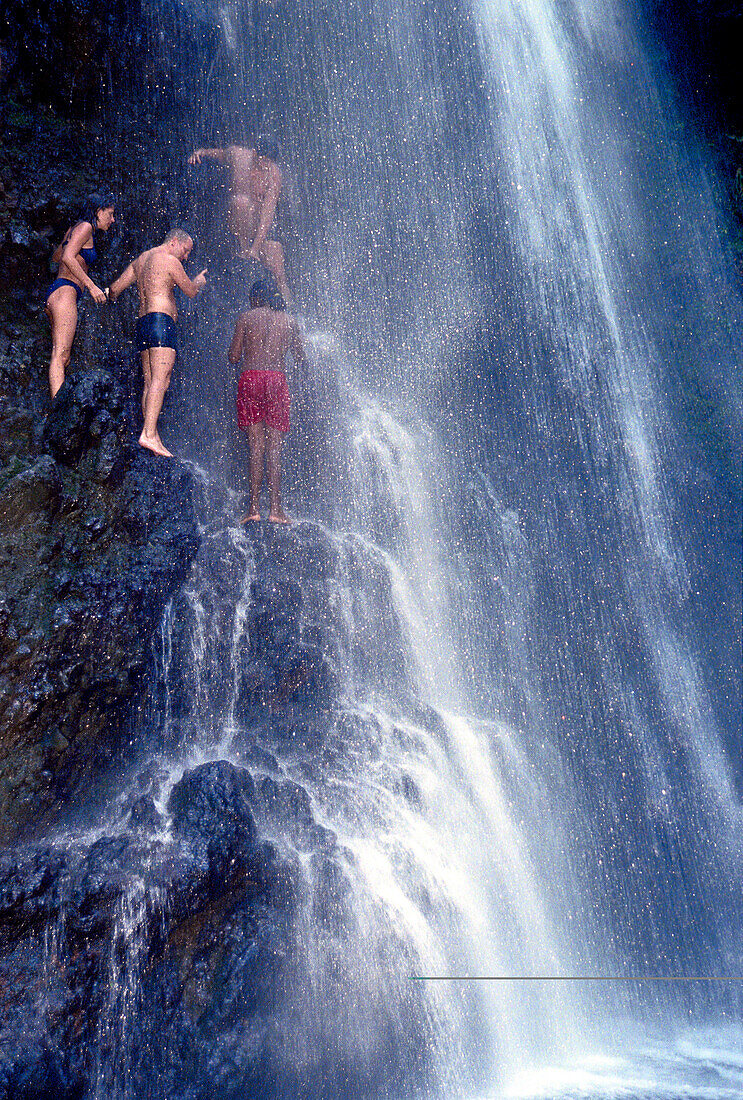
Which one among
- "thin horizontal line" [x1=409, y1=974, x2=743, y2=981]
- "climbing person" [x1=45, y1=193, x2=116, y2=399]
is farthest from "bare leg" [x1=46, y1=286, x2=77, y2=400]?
"thin horizontal line" [x1=409, y1=974, x2=743, y2=981]

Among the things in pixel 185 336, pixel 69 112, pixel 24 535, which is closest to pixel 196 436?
pixel 185 336

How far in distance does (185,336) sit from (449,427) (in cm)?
369

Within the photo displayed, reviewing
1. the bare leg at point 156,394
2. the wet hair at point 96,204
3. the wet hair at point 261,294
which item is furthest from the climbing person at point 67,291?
the wet hair at point 261,294

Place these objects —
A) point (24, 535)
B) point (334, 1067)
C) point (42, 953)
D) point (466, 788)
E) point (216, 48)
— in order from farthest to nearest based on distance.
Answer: point (216, 48), point (466, 788), point (24, 535), point (334, 1067), point (42, 953)

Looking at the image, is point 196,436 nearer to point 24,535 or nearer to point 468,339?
point 24,535

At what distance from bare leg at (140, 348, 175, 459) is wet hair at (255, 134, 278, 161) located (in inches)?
168

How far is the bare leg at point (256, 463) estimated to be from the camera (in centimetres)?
645

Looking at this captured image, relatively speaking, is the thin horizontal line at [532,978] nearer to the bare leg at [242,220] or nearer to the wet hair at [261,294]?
the wet hair at [261,294]

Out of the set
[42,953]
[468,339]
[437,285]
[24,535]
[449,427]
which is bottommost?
[42,953]

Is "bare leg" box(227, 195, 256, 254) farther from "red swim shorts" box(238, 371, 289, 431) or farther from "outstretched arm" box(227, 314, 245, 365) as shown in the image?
"red swim shorts" box(238, 371, 289, 431)

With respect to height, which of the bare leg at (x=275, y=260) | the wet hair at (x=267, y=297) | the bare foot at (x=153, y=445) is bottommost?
the bare foot at (x=153, y=445)

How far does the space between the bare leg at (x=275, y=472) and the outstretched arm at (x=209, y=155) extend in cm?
369

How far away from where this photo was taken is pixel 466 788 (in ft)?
21.1

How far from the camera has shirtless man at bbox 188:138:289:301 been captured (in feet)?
26.2
